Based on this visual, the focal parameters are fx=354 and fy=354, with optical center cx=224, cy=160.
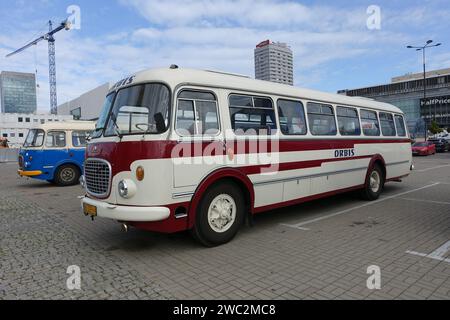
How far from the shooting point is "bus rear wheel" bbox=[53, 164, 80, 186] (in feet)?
43.9

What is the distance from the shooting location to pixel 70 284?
4219mm

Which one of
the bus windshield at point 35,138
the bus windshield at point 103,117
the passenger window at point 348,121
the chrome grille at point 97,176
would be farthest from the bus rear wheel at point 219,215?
the bus windshield at point 35,138

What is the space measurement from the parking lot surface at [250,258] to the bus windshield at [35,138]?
226 inches

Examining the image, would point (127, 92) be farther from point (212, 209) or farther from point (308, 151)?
point (308, 151)

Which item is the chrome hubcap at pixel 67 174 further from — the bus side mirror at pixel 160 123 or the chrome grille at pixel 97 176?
the bus side mirror at pixel 160 123

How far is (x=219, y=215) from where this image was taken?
5.52 m

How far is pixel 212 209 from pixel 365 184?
5.23 meters

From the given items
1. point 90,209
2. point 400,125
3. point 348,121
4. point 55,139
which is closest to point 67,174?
point 55,139

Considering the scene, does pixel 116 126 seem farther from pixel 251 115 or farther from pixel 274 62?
pixel 274 62

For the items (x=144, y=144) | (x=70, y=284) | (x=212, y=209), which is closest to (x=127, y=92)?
(x=144, y=144)

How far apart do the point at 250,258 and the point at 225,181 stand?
124cm

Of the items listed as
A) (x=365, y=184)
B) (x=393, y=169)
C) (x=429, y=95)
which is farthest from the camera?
(x=429, y=95)

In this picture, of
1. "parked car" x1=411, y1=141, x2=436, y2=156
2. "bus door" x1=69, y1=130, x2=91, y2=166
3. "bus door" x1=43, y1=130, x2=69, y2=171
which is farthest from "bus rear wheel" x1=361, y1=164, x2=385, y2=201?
"parked car" x1=411, y1=141, x2=436, y2=156

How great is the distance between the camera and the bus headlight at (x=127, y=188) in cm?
477
